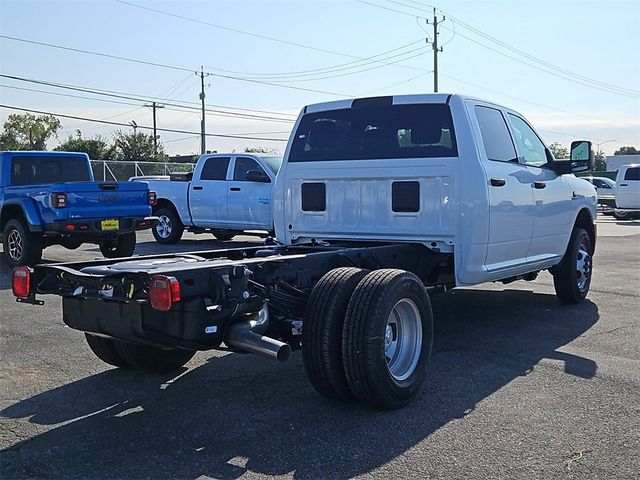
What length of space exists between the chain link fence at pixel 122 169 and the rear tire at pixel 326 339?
93.9ft

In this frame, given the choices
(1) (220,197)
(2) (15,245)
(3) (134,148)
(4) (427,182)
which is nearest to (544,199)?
(4) (427,182)

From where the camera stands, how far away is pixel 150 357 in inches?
223

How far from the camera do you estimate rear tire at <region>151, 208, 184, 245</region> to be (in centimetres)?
1652

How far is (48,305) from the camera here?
873cm

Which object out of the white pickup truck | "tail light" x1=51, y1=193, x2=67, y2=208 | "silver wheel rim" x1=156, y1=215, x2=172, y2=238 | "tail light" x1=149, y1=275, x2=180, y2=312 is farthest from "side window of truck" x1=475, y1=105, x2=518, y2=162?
"silver wheel rim" x1=156, y1=215, x2=172, y2=238

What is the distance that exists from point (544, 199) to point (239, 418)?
427 cm

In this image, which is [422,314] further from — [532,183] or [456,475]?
[532,183]

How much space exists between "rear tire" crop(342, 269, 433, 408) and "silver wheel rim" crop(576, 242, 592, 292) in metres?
3.95

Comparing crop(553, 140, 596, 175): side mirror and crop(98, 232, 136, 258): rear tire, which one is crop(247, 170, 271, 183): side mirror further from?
crop(553, 140, 596, 175): side mirror

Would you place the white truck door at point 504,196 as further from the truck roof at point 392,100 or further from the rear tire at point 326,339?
the rear tire at point 326,339

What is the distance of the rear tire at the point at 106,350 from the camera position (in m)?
5.67

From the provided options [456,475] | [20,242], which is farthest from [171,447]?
[20,242]

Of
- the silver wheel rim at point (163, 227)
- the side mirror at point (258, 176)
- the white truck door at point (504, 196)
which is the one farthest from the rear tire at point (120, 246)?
the white truck door at point (504, 196)

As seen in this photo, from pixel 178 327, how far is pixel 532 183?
4.20m
